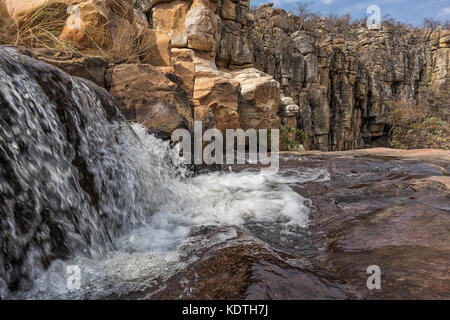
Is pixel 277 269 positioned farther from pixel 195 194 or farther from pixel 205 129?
pixel 205 129

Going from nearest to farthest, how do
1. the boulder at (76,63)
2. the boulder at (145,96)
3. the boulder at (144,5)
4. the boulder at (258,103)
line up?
the boulder at (76,63)
the boulder at (145,96)
the boulder at (258,103)
the boulder at (144,5)

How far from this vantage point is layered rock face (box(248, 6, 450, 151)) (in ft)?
50.5

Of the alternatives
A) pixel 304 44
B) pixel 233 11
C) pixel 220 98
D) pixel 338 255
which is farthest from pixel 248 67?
pixel 338 255

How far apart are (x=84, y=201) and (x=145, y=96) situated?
238 centimetres

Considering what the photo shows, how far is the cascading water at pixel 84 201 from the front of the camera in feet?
3.43

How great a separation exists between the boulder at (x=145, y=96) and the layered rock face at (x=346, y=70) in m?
11.6

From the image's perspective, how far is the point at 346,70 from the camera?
711 inches

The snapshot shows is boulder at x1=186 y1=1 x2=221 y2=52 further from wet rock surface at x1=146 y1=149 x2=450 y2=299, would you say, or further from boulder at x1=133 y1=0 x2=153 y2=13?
wet rock surface at x1=146 y1=149 x2=450 y2=299

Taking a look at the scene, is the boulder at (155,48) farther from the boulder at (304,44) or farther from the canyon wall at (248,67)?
the boulder at (304,44)

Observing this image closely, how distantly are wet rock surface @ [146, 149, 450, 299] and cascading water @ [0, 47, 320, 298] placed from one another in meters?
0.17

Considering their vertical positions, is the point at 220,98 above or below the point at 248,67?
below

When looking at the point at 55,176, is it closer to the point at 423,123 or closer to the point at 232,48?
the point at 232,48

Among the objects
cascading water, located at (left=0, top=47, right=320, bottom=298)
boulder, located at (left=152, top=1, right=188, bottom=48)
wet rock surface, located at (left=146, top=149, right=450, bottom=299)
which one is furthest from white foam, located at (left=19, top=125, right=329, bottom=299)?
boulder, located at (left=152, top=1, right=188, bottom=48)

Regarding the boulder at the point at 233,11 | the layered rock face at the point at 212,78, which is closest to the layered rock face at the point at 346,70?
the boulder at the point at 233,11
